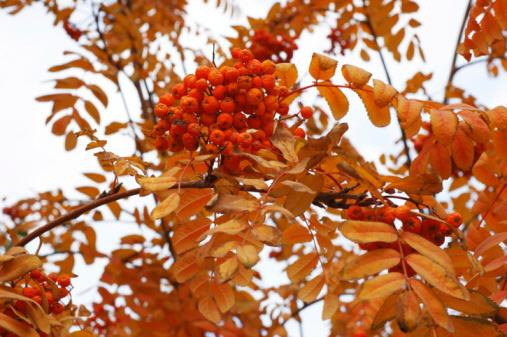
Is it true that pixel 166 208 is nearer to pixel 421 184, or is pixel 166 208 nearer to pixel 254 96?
A: pixel 254 96

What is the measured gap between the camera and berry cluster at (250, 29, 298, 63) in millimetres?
4055

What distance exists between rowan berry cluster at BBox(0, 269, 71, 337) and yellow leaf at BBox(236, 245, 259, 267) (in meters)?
0.67

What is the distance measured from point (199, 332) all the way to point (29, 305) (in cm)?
204

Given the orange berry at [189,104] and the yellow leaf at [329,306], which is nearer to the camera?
the yellow leaf at [329,306]

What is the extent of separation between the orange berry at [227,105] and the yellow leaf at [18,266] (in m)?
0.63

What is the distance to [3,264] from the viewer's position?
1555 mm

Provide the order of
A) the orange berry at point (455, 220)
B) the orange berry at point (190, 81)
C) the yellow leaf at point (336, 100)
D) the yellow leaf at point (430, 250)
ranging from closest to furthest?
the yellow leaf at point (430, 250), the orange berry at point (455, 220), the orange berry at point (190, 81), the yellow leaf at point (336, 100)

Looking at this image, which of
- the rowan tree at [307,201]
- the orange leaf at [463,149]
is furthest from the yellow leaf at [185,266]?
the orange leaf at [463,149]

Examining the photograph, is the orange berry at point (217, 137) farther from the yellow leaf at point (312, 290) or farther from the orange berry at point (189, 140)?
the yellow leaf at point (312, 290)

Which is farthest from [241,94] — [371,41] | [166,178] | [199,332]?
[371,41]

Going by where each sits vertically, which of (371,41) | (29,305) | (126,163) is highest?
(371,41)

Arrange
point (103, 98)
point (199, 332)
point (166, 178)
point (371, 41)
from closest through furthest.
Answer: point (166, 178) < point (103, 98) < point (199, 332) < point (371, 41)

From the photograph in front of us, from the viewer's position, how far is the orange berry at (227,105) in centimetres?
167

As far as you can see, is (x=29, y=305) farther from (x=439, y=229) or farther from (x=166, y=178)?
(x=439, y=229)
